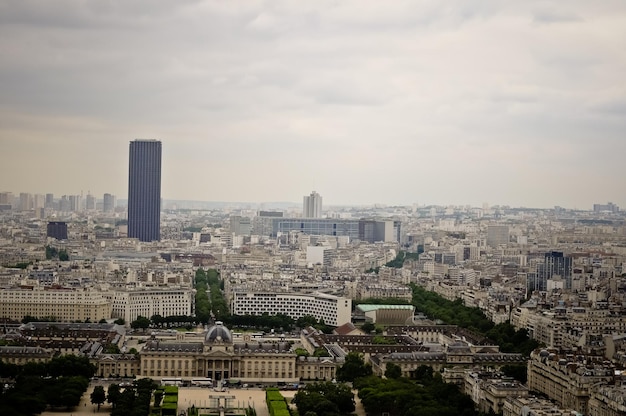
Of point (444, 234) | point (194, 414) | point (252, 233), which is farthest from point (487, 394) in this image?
point (252, 233)

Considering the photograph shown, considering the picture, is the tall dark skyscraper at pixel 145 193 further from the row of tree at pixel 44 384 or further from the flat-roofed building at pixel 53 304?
the row of tree at pixel 44 384

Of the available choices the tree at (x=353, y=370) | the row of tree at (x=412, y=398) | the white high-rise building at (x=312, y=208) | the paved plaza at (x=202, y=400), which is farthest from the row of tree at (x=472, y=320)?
the white high-rise building at (x=312, y=208)

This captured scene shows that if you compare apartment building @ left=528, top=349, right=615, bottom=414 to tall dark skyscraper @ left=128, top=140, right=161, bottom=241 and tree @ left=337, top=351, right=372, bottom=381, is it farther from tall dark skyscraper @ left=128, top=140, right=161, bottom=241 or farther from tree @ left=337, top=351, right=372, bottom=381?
tall dark skyscraper @ left=128, top=140, right=161, bottom=241

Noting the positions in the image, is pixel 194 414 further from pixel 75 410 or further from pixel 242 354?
pixel 242 354

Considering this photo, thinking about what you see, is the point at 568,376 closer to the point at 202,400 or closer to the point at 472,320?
the point at 202,400

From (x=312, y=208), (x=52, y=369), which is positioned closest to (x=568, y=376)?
(x=52, y=369)

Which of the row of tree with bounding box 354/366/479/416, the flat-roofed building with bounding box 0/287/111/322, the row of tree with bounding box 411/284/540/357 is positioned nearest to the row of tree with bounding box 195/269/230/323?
the flat-roofed building with bounding box 0/287/111/322

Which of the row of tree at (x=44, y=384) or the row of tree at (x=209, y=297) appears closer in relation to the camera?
the row of tree at (x=44, y=384)

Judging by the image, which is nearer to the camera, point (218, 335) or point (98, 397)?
point (98, 397)
